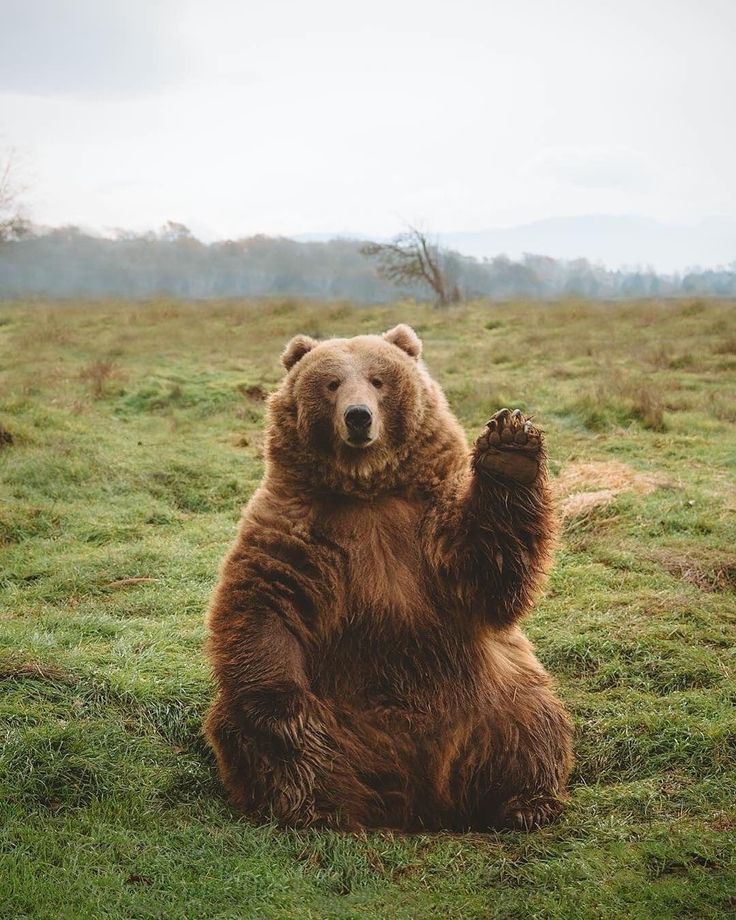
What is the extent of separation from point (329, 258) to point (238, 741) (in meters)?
19.8

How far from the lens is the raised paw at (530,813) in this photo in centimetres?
400

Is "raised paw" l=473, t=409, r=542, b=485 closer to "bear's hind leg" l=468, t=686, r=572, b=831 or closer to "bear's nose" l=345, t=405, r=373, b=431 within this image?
"bear's nose" l=345, t=405, r=373, b=431

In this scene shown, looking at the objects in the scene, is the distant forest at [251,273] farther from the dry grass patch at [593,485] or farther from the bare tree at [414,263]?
the dry grass patch at [593,485]

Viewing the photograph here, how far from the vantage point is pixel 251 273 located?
20.4m

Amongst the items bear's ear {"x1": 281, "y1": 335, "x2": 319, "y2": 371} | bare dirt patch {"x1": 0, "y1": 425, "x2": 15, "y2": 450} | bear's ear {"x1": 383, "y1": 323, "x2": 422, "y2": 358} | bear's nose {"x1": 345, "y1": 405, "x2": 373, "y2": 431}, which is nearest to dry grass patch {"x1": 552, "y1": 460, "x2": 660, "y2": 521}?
bear's ear {"x1": 383, "y1": 323, "x2": 422, "y2": 358}

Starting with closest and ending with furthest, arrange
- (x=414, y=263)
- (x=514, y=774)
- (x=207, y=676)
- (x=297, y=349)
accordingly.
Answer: (x=514, y=774)
(x=297, y=349)
(x=207, y=676)
(x=414, y=263)

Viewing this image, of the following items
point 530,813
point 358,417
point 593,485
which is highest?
point 358,417

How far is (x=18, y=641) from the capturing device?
539 cm

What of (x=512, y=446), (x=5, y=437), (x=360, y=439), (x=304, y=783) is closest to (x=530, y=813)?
(x=304, y=783)

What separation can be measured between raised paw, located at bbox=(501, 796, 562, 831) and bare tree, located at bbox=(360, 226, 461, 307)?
72.5ft

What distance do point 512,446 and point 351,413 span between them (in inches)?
25.5

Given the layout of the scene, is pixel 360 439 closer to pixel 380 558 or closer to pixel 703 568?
pixel 380 558

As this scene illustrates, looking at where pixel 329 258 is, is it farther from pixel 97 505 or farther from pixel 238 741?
pixel 238 741

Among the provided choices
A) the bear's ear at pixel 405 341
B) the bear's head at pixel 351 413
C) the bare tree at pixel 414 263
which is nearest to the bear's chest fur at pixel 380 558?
the bear's head at pixel 351 413
